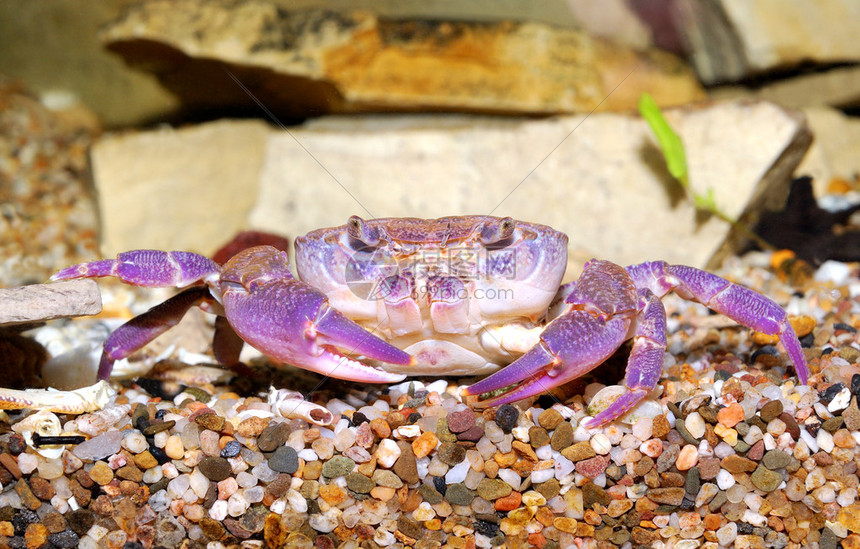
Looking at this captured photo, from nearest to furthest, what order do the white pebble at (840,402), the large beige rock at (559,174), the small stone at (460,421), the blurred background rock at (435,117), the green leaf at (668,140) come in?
the small stone at (460,421)
the white pebble at (840,402)
the green leaf at (668,140)
the large beige rock at (559,174)
the blurred background rock at (435,117)

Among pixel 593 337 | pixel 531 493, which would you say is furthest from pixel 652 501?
pixel 593 337

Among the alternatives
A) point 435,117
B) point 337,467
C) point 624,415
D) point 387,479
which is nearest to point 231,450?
point 337,467

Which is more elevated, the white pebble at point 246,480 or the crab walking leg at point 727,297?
the crab walking leg at point 727,297

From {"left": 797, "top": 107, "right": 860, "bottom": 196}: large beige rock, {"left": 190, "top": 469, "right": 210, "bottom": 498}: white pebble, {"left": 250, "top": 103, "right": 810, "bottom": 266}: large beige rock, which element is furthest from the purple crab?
{"left": 797, "top": 107, "right": 860, "bottom": 196}: large beige rock

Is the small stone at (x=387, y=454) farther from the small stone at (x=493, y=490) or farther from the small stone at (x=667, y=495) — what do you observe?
the small stone at (x=667, y=495)

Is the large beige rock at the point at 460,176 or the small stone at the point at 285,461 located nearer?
the small stone at the point at 285,461

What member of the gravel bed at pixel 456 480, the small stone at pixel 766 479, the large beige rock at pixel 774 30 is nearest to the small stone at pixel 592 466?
the gravel bed at pixel 456 480

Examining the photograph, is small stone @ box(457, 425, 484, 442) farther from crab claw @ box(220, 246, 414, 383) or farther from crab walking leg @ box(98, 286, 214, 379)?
crab walking leg @ box(98, 286, 214, 379)

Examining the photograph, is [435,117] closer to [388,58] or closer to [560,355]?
[388,58]
